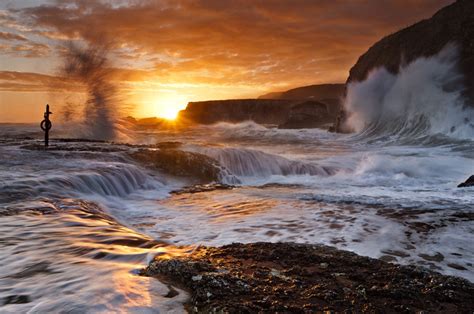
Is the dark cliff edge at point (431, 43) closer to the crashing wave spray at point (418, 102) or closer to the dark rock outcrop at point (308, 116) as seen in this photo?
the crashing wave spray at point (418, 102)

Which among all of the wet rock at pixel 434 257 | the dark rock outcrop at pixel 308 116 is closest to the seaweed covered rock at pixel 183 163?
the wet rock at pixel 434 257

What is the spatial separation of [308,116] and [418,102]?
56063 mm

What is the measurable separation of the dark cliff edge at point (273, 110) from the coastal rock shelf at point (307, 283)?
274 feet

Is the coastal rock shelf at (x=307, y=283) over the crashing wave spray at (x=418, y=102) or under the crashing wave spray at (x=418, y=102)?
under

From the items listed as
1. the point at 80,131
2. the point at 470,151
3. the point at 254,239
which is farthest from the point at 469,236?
the point at 80,131

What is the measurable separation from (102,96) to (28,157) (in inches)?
604

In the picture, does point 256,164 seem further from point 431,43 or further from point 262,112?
point 262,112

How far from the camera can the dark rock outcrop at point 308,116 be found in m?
86.8

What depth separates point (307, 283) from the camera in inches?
102

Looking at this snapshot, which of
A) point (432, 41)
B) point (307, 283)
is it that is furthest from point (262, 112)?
point (307, 283)

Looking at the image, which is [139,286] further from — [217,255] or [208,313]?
[217,255]

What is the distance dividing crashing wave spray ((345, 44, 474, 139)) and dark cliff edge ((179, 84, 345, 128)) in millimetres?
43771

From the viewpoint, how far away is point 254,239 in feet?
14.3

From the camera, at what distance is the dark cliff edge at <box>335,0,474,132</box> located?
29125 mm
